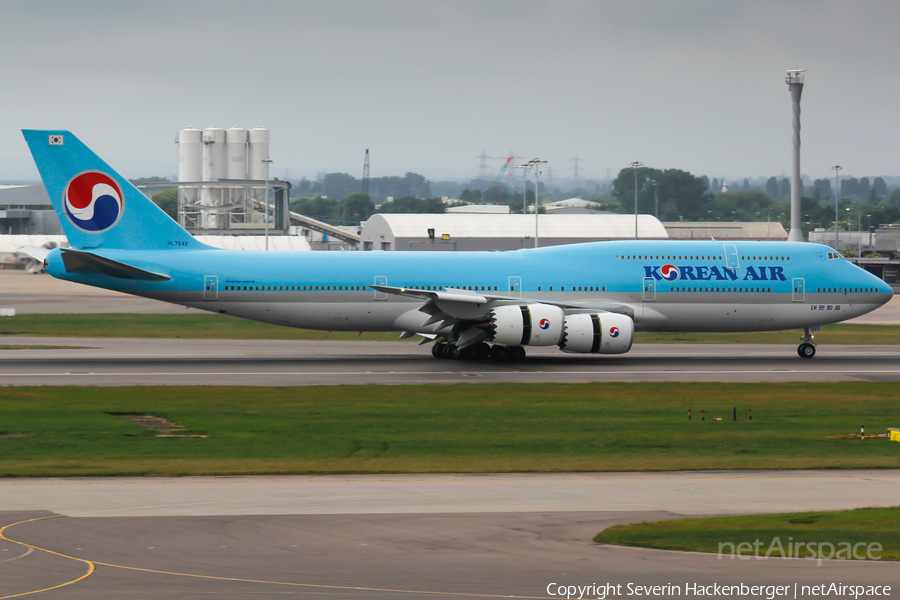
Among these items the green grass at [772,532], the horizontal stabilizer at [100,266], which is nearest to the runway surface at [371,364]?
the horizontal stabilizer at [100,266]

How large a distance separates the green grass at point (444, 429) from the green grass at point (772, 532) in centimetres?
500

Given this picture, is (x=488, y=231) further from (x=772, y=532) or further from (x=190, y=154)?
(x=772, y=532)

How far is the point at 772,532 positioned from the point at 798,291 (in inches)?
1093

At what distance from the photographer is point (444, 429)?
23.3m

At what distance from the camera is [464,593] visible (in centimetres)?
1118

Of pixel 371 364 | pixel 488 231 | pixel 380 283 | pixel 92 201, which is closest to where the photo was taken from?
pixel 371 364

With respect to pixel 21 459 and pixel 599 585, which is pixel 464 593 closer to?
pixel 599 585

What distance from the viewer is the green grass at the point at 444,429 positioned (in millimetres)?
19984

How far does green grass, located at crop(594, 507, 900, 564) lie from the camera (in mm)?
13195

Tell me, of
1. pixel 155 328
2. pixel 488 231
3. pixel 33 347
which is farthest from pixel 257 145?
pixel 33 347

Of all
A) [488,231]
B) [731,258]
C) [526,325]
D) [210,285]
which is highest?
[488,231]

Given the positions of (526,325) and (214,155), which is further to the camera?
(214,155)

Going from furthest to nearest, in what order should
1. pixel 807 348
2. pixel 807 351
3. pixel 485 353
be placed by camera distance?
1. pixel 807 348
2. pixel 807 351
3. pixel 485 353

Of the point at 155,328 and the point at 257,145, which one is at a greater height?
the point at 257,145
